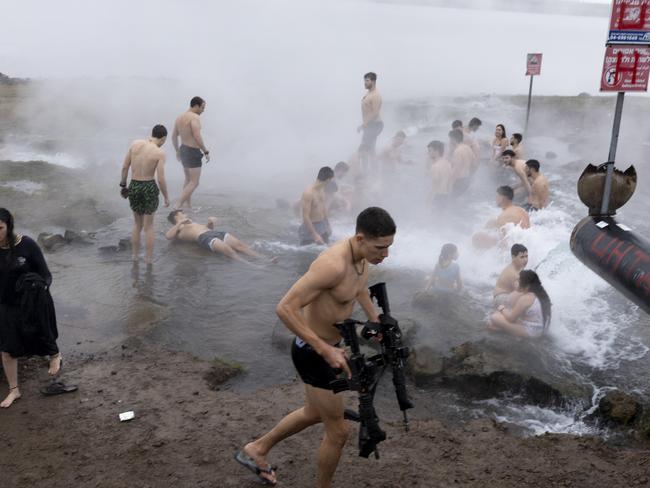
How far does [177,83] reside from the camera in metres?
19.2

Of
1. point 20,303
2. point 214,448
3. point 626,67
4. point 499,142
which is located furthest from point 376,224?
point 499,142

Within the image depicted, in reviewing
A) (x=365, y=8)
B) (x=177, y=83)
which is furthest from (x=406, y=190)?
(x=365, y=8)

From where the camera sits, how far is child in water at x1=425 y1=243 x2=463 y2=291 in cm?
673

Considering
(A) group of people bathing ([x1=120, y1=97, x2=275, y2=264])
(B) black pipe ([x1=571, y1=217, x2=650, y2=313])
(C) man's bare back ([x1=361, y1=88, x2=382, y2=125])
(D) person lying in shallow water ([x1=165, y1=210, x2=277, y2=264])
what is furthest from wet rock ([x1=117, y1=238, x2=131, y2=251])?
(B) black pipe ([x1=571, y1=217, x2=650, y2=313])

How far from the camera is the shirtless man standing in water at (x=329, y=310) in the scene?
287cm

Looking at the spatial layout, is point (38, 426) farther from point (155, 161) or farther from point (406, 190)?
point (406, 190)

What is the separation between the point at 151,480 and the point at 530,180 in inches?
278

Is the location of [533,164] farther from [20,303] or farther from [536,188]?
[20,303]

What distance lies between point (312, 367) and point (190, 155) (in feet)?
22.2

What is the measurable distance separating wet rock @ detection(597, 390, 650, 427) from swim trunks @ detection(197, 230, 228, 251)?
5.01 metres

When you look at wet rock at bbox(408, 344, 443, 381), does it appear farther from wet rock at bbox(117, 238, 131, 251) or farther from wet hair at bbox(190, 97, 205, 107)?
wet hair at bbox(190, 97, 205, 107)

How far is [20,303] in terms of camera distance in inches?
168

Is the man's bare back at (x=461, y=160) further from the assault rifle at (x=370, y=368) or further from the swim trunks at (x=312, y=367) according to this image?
the swim trunks at (x=312, y=367)

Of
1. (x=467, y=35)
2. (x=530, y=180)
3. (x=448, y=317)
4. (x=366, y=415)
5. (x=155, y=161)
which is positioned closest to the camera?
(x=366, y=415)
